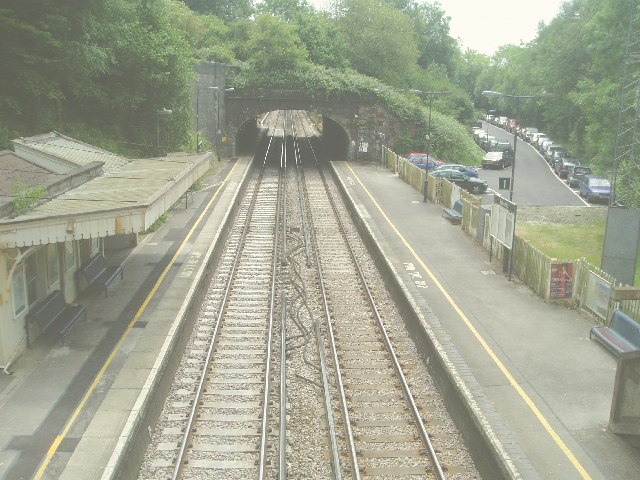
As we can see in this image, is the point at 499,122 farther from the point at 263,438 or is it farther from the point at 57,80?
the point at 263,438

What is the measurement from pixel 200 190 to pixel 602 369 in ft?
86.2

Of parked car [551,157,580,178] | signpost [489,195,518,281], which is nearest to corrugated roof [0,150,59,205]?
signpost [489,195,518,281]

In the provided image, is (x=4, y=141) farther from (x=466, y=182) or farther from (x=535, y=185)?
(x=535, y=185)

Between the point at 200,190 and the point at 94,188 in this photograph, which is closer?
the point at 94,188

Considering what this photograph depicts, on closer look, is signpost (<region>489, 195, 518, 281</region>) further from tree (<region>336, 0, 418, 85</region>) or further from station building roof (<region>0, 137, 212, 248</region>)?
tree (<region>336, 0, 418, 85</region>)

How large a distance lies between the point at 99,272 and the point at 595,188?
1241 inches

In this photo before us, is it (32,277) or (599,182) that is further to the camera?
(599,182)

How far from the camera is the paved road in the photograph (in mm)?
41344

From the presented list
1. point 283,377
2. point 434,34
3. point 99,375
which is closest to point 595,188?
point 283,377

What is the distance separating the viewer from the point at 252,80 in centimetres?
5169

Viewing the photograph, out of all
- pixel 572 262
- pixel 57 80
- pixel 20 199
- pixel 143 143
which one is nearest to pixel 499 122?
pixel 143 143

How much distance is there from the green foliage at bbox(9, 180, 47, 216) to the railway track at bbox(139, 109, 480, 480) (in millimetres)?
5083

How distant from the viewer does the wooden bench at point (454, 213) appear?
1190 inches

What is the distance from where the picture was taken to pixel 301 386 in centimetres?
1532
